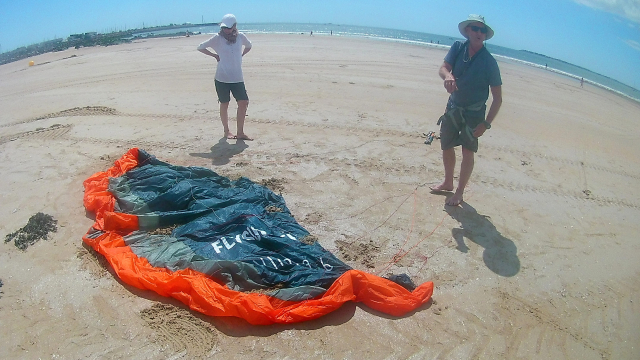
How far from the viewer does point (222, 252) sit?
310 cm

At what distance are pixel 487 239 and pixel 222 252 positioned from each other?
2513 mm

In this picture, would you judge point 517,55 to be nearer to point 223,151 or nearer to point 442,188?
point 442,188

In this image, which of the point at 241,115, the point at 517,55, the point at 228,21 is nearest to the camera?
the point at 228,21

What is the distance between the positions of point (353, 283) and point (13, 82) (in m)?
13.9

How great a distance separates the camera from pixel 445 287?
3.08m

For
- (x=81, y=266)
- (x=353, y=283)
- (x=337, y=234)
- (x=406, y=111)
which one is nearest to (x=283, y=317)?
(x=353, y=283)

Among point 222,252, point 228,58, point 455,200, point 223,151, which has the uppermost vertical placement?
point 228,58

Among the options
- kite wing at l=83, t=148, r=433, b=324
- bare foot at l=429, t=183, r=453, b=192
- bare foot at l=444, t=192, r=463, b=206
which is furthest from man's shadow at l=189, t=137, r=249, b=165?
bare foot at l=444, t=192, r=463, b=206

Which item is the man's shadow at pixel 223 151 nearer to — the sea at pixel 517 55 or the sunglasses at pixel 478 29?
the sunglasses at pixel 478 29

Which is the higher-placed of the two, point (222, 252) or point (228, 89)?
point (228, 89)

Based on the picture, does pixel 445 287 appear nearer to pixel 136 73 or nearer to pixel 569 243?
pixel 569 243

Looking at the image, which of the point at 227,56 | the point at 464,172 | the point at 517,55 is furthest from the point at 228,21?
the point at 517,55

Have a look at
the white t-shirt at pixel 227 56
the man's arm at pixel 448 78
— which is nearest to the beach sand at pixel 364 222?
the white t-shirt at pixel 227 56

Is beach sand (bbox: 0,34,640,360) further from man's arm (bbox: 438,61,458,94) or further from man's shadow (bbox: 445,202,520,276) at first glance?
man's arm (bbox: 438,61,458,94)
